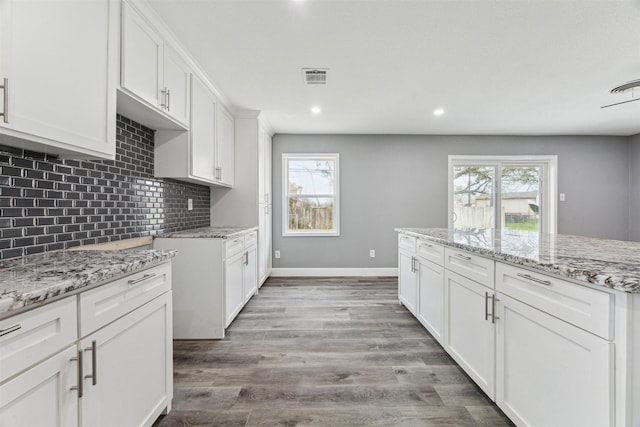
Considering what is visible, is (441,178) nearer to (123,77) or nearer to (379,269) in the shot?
(379,269)

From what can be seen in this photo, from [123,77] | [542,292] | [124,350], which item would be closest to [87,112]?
[123,77]

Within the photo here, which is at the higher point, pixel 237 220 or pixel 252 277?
pixel 237 220

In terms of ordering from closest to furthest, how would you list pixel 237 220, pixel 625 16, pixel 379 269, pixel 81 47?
pixel 81 47, pixel 625 16, pixel 237 220, pixel 379 269

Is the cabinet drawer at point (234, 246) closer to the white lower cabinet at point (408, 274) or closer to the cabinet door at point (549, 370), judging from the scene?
the white lower cabinet at point (408, 274)

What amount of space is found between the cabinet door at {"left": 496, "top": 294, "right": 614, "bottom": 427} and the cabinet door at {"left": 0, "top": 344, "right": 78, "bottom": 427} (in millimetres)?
1669

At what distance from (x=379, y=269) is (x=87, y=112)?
4249 mm

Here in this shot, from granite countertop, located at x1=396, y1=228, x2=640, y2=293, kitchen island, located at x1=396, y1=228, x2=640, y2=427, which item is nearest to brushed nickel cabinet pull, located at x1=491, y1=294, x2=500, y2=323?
kitchen island, located at x1=396, y1=228, x2=640, y2=427

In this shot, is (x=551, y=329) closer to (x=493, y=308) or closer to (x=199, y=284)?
(x=493, y=308)

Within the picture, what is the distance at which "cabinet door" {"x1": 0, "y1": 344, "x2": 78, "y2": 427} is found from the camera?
2.36 ft

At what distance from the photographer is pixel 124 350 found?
1.15m

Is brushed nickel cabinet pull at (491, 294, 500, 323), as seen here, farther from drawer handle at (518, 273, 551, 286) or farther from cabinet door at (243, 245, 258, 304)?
cabinet door at (243, 245, 258, 304)

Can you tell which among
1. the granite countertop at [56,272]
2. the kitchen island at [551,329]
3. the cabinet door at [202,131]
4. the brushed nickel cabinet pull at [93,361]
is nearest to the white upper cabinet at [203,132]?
the cabinet door at [202,131]

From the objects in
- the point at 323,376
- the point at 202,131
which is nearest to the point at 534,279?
the point at 323,376

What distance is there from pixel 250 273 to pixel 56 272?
2436 mm
